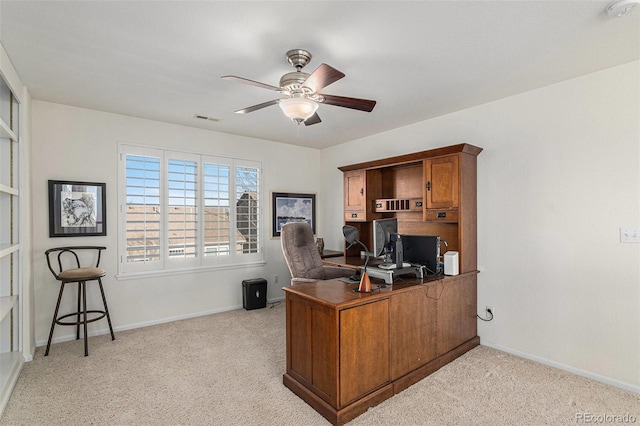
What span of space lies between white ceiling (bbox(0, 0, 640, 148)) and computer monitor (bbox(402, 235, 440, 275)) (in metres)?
1.46

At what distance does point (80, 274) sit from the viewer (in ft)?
11.0

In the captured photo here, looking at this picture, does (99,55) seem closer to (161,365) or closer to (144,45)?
(144,45)

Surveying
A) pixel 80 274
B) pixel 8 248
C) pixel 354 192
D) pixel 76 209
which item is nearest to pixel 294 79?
pixel 354 192

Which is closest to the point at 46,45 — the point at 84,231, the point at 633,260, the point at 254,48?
the point at 254,48

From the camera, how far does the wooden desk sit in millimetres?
2252

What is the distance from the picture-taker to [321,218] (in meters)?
5.90

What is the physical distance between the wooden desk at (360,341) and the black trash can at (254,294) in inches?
86.9

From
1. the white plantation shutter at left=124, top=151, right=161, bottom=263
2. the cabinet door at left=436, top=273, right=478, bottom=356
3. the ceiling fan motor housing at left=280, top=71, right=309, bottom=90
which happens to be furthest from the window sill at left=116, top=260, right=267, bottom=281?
the ceiling fan motor housing at left=280, top=71, right=309, bottom=90

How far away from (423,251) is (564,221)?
1.28 m

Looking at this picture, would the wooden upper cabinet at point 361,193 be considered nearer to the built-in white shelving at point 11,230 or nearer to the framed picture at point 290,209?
the framed picture at point 290,209

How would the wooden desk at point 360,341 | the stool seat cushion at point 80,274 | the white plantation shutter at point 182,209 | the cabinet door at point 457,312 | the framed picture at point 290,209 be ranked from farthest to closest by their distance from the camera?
the framed picture at point 290,209
the white plantation shutter at point 182,209
the stool seat cushion at point 80,274
the cabinet door at point 457,312
the wooden desk at point 360,341

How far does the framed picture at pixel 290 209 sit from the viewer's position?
5.35m

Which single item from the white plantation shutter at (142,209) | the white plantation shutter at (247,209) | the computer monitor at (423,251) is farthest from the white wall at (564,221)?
the white plantation shutter at (142,209)

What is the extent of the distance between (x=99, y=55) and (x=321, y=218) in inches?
158
